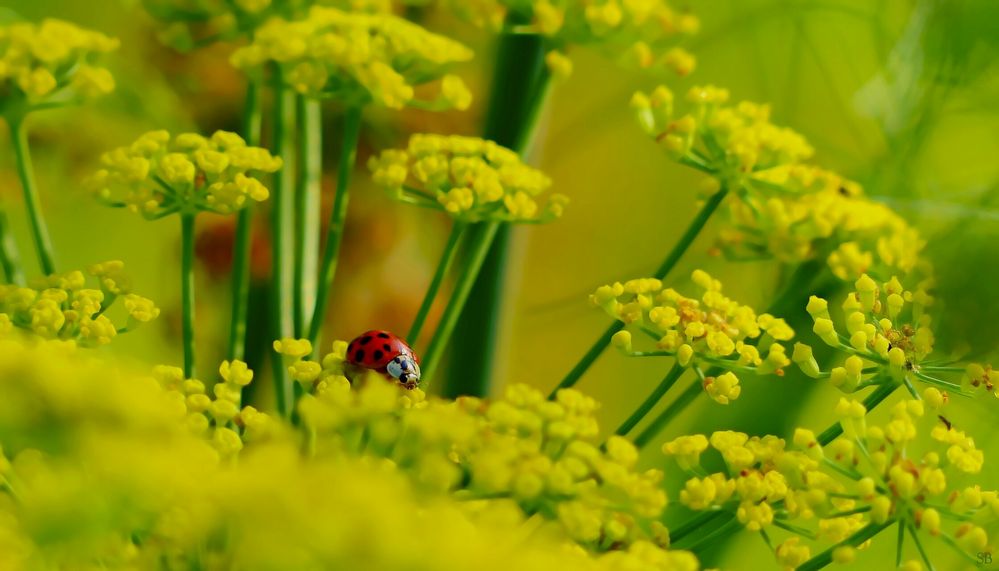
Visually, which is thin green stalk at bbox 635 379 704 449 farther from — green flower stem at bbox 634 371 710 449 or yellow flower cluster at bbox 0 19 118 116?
yellow flower cluster at bbox 0 19 118 116

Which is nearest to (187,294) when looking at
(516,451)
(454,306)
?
(454,306)

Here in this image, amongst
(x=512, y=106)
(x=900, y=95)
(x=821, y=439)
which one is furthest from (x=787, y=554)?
(x=900, y=95)

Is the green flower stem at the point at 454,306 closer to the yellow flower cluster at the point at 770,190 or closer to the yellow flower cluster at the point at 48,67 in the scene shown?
the yellow flower cluster at the point at 770,190

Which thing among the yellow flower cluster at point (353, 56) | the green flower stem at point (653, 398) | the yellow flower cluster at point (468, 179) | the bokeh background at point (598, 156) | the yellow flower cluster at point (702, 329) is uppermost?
the yellow flower cluster at point (353, 56)

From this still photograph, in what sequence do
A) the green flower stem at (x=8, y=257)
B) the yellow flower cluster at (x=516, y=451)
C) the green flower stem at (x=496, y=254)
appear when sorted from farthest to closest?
1. the green flower stem at (x=496, y=254)
2. the green flower stem at (x=8, y=257)
3. the yellow flower cluster at (x=516, y=451)

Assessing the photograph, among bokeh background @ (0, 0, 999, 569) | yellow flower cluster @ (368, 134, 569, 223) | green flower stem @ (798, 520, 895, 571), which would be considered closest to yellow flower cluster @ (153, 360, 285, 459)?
yellow flower cluster @ (368, 134, 569, 223)

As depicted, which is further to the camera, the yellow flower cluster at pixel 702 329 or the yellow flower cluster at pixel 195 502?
the yellow flower cluster at pixel 702 329

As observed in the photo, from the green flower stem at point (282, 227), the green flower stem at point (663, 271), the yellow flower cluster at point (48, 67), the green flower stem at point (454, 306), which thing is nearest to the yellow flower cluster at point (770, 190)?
the green flower stem at point (663, 271)
